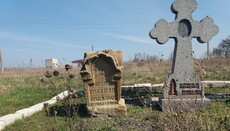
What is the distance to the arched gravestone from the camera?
531cm

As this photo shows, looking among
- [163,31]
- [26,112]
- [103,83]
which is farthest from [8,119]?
[163,31]

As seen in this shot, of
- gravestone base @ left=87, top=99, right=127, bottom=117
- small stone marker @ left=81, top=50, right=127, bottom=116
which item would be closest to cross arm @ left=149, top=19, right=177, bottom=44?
small stone marker @ left=81, top=50, right=127, bottom=116

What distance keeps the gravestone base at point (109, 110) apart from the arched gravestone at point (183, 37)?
1.32 meters

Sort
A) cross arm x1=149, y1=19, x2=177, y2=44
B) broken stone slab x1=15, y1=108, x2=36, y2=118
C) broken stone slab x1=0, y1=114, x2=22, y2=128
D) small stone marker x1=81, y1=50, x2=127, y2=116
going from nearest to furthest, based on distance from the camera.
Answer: broken stone slab x1=0, y1=114, x2=22, y2=128
small stone marker x1=81, y1=50, x2=127, y2=116
broken stone slab x1=15, y1=108, x2=36, y2=118
cross arm x1=149, y1=19, x2=177, y2=44

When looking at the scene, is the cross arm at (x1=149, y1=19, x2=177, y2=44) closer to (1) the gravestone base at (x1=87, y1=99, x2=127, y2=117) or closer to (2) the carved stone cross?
(2) the carved stone cross

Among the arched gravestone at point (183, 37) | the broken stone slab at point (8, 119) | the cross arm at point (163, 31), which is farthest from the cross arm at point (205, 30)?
the broken stone slab at point (8, 119)

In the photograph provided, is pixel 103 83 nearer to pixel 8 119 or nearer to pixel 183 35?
pixel 8 119

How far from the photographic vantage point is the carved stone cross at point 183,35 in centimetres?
531

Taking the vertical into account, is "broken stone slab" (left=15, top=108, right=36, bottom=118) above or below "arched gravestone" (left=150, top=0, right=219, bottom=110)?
below

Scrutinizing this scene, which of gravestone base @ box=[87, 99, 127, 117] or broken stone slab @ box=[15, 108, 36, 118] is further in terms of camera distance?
broken stone slab @ box=[15, 108, 36, 118]

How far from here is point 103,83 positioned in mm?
4848

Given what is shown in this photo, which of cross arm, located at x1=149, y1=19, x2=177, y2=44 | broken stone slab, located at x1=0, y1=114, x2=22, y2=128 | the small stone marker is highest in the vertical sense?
cross arm, located at x1=149, y1=19, x2=177, y2=44

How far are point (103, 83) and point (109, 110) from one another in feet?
2.04

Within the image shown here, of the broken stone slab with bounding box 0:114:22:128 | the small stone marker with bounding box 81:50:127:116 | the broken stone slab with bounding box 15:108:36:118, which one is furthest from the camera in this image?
the broken stone slab with bounding box 15:108:36:118
